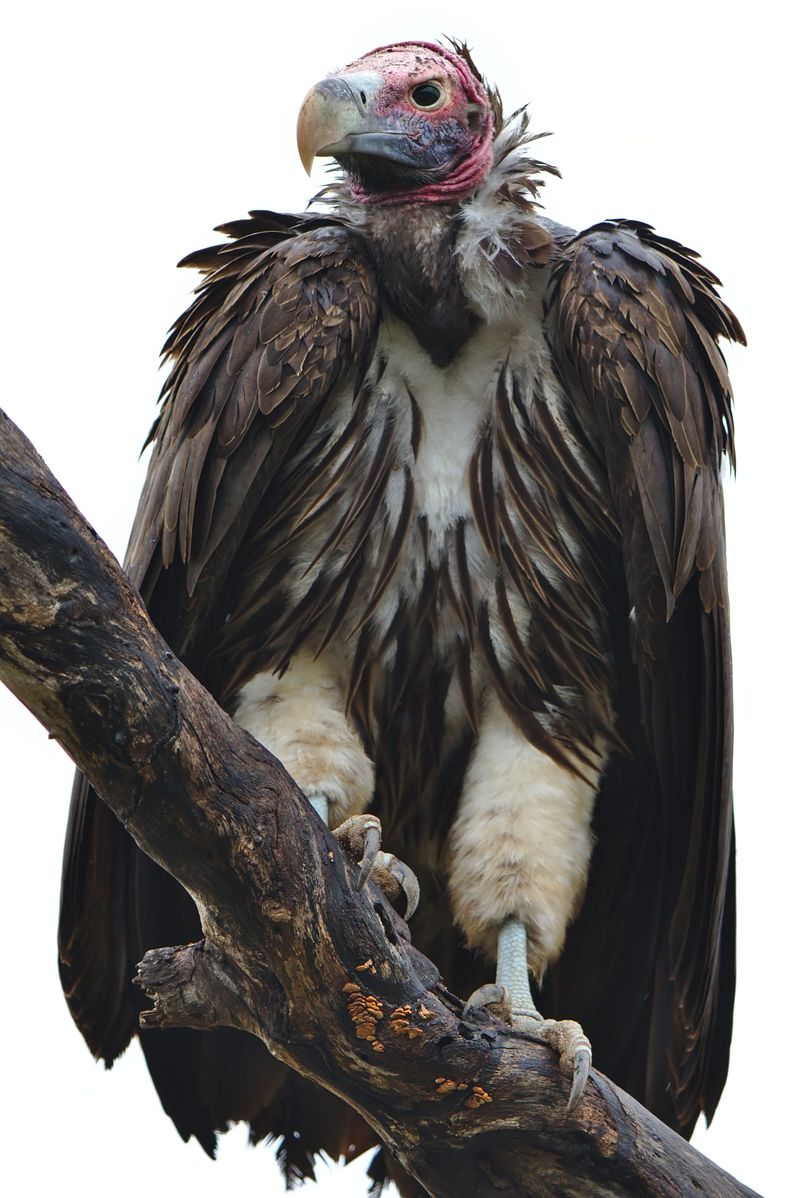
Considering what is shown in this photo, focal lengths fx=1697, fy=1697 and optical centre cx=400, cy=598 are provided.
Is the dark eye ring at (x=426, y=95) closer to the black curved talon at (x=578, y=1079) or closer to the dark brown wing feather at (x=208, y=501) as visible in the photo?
the dark brown wing feather at (x=208, y=501)

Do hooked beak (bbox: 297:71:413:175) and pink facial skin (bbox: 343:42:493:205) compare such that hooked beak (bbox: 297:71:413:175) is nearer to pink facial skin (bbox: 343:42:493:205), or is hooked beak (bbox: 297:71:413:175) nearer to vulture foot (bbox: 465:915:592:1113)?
pink facial skin (bbox: 343:42:493:205)

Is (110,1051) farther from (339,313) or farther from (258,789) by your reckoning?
(339,313)

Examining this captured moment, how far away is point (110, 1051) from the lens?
4746mm

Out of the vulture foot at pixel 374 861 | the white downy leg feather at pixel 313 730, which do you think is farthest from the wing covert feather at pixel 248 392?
the vulture foot at pixel 374 861

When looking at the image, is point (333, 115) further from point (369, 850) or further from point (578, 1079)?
point (578, 1079)

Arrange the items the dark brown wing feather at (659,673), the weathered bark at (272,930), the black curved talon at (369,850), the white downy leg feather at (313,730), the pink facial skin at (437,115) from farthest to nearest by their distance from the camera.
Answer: the pink facial skin at (437,115)
the white downy leg feather at (313,730)
the dark brown wing feather at (659,673)
the black curved talon at (369,850)
the weathered bark at (272,930)

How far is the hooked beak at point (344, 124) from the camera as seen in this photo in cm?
457

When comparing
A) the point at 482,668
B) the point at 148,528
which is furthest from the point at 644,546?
the point at 148,528

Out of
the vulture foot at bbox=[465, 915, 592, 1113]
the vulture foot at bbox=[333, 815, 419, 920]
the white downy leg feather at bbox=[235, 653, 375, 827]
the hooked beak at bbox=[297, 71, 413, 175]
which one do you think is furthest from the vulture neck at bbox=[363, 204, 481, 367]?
the vulture foot at bbox=[465, 915, 592, 1113]

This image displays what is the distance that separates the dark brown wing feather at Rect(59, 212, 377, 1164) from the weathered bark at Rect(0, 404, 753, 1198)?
954mm

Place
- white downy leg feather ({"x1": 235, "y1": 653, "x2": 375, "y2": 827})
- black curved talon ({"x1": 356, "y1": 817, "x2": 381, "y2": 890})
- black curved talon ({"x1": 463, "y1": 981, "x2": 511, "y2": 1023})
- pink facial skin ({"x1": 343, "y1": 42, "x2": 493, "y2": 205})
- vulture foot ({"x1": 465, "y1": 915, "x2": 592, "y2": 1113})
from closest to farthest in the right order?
black curved talon ({"x1": 356, "y1": 817, "x2": 381, "y2": 890}) → vulture foot ({"x1": 465, "y1": 915, "x2": 592, "y2": 1113}) → black curved talon ({"x1": 463, "y1": 981, "x2": 511, "y2": 1023}) → white downy leg feather ({"x1": 235, "y1": 653, "x2": 375, "y2": 827}) → pink facial skin ({"x1": 343, "y1": 42, "x2": 493, "y2": 205})

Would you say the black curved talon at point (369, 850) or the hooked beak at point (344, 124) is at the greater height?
the hooked beak at point (344, 124)

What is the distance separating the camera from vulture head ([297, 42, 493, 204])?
4617 mm

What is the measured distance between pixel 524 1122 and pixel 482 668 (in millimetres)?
1395
